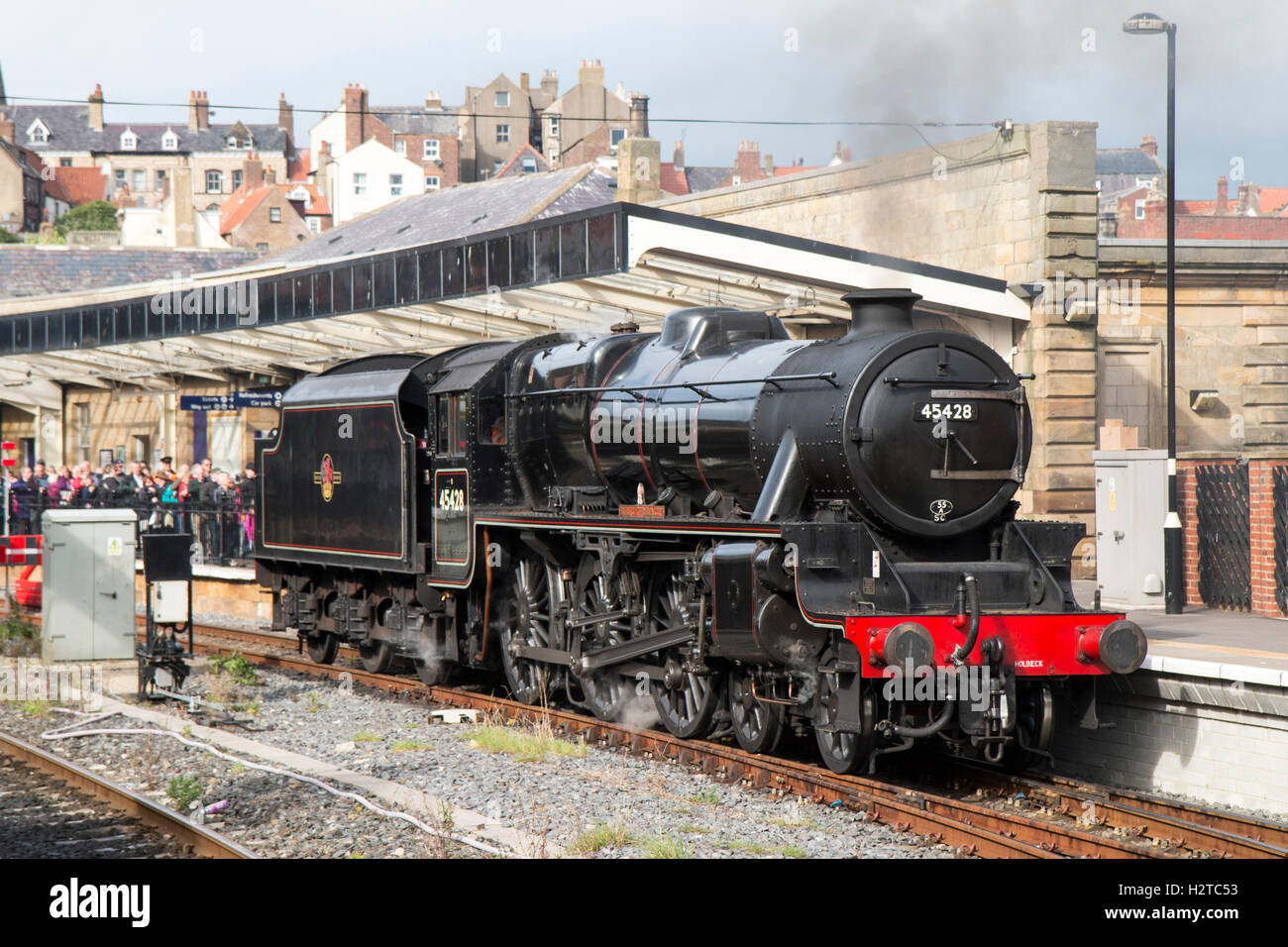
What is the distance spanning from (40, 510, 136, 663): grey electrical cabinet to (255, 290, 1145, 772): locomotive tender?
2.66 metres

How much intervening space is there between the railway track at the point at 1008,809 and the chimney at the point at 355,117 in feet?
254

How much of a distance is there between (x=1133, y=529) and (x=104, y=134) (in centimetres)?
11007

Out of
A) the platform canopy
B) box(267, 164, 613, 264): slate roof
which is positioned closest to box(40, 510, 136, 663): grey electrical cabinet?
the platform canopy

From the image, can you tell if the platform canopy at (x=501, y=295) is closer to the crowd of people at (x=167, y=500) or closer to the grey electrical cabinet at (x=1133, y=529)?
the crowd of people at (x=167, y=500)

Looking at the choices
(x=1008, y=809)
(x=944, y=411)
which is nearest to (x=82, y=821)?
(x=1008, y=809)

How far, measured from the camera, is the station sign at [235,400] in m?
20.3

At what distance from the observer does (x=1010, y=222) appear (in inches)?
729

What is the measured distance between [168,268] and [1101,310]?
33.9m

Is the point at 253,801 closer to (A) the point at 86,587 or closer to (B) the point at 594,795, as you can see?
(B) the point at 594,795

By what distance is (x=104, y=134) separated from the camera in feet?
361

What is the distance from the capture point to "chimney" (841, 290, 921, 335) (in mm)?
9125

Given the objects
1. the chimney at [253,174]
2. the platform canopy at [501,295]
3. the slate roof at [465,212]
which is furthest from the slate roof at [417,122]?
the platform canopy at [501,295]

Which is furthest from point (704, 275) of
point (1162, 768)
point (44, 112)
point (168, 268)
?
point (44, 112)
